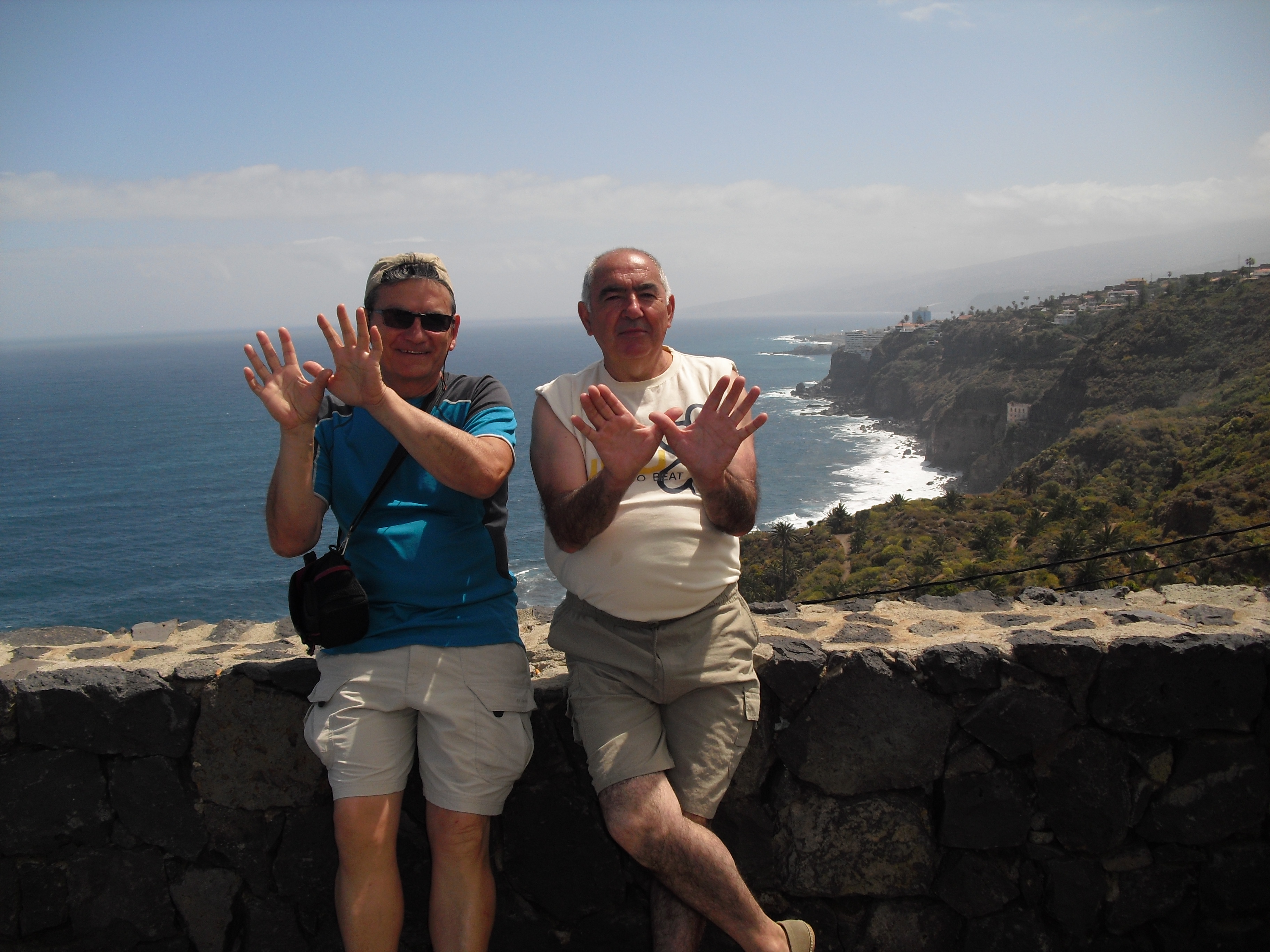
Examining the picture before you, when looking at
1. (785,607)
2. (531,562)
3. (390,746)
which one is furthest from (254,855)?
(531,562)

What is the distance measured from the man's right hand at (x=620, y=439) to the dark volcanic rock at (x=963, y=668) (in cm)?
110

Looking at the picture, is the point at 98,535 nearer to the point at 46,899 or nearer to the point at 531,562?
the point at 531,562

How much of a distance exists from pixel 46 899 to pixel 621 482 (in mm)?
2280

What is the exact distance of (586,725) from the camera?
237 cm

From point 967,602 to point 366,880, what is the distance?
2371mm

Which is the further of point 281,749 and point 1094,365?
point 1094,365

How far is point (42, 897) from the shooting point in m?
2.79

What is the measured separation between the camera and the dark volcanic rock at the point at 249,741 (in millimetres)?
2752

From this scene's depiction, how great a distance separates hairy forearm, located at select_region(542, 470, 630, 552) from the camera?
2326 millimetres

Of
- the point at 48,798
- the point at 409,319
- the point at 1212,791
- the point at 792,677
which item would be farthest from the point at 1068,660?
the point at 48,798

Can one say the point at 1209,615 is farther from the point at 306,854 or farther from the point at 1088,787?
the point at 306,854

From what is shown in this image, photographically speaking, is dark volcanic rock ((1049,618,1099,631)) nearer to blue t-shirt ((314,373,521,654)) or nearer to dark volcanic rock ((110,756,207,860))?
blue t-shirt ((314,373,521,654))

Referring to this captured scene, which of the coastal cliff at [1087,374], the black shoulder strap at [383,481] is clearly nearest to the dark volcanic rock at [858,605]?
the black shoulder strap at [383,481]

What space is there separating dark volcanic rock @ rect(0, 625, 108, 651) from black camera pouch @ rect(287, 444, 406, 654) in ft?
4.60
